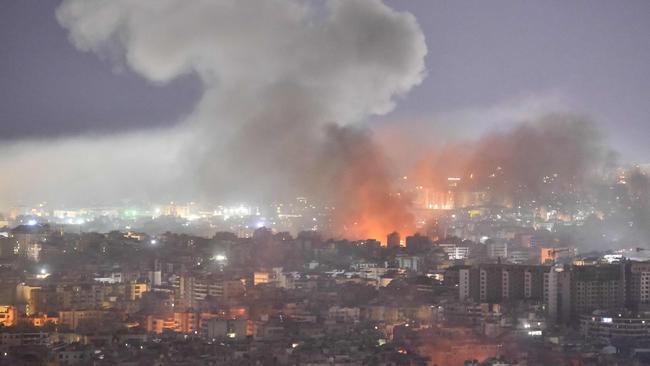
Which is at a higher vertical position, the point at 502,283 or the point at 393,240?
the point at 393,240

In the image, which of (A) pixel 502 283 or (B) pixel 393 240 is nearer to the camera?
(A) pixel 502 283

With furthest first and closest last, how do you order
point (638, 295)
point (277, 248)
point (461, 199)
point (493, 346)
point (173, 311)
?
1. point (461, 199)
2. point (277, 248)
3. point (638, 295)
4. point (173, 311)
5. point (493, 346)

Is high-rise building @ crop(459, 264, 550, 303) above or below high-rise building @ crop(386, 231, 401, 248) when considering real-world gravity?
below

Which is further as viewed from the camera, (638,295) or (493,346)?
(638,295)

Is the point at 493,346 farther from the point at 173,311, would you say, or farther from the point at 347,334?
the point at 173,311

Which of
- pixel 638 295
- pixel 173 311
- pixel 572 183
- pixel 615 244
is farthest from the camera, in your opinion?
pixel 572 183

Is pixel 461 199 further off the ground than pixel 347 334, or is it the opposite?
pixel 461 199

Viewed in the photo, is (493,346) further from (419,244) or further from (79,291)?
(419,244)

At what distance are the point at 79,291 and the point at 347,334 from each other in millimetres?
3927

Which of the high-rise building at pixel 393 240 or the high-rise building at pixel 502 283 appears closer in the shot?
the high-rise building at pixel 502 283

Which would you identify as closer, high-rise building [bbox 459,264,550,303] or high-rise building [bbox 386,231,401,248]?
high-rise building [bbox 459,264,550,303]

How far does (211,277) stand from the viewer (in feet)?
55.8

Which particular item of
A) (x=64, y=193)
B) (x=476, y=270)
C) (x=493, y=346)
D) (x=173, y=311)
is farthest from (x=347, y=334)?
(x=64, y=193)

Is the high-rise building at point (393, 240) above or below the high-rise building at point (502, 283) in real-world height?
above
